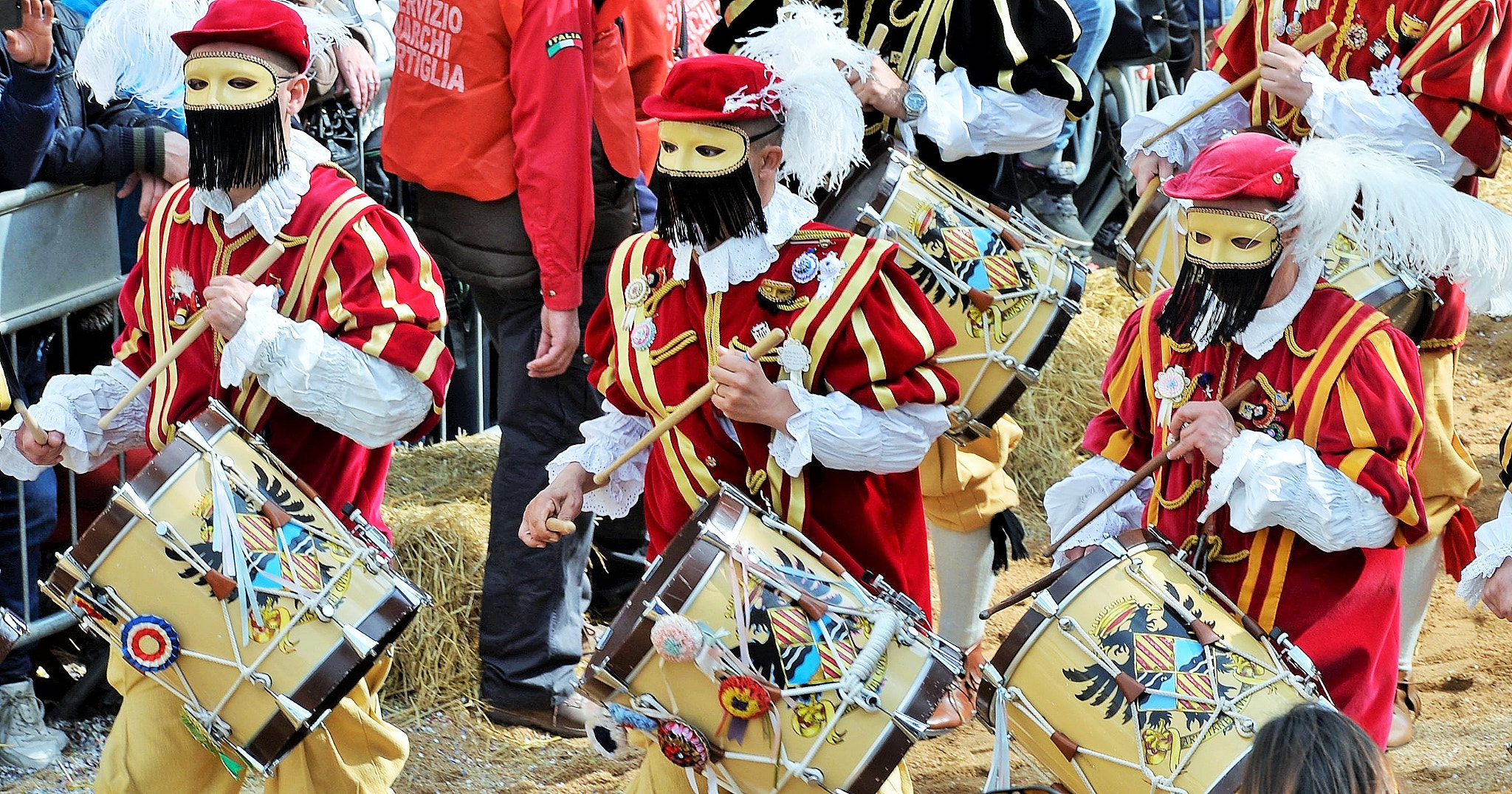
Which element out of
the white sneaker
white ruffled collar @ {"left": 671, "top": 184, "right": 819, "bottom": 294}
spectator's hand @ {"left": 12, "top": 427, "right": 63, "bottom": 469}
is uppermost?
white ruffled collar @ {"left": 671, "top": 184, "right": 819, "bottom": 294}

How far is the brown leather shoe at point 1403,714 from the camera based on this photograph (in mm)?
4832

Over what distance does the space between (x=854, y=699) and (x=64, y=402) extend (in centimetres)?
187

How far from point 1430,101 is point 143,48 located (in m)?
2.99

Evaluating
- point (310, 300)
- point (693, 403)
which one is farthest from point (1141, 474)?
point (310, 300)

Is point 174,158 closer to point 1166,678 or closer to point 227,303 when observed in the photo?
point 227,303

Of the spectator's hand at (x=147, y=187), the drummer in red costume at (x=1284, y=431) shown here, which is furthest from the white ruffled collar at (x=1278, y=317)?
the spectator's hand at (x=147, y=187)

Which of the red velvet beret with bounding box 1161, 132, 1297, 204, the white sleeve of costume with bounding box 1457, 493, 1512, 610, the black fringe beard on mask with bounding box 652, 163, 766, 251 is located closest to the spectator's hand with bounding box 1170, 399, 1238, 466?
the red velvet beret with bounding box 1161, 132, 1297, 204

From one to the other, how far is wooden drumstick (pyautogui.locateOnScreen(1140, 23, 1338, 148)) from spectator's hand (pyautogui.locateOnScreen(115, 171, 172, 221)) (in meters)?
2.60

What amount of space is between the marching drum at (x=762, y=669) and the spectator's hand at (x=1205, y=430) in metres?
0.62

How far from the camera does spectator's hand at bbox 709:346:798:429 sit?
3.44m

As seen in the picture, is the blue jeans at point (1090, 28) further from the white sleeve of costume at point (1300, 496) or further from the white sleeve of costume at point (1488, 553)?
the white sleeve of costume at point (1300, 496)

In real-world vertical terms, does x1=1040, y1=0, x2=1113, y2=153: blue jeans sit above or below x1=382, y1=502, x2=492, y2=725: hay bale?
above

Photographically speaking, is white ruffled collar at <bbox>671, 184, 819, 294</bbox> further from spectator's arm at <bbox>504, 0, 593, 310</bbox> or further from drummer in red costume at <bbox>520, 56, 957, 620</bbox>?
spectator's arm at <bbox>504, 0, 593, 310</bbox>

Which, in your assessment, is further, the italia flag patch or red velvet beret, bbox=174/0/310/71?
the italia flag patch
